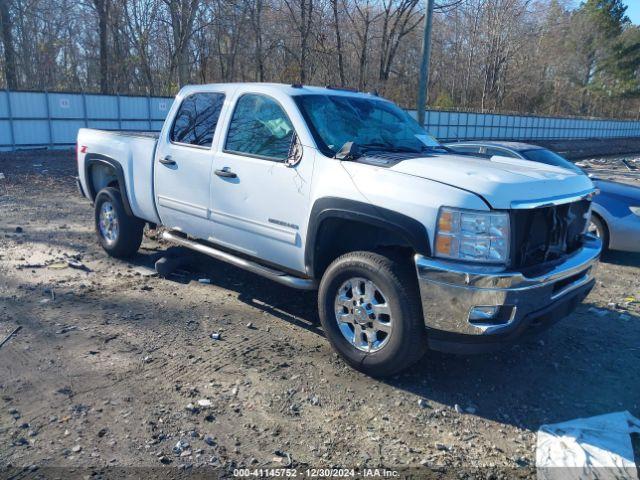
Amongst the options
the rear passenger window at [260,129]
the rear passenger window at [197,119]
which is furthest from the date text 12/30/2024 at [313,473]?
the rear passenger window at [197,119]

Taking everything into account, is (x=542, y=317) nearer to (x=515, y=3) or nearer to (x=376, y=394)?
(x=376, y=394)

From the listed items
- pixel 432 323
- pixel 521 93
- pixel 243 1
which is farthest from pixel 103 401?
pixel 521 93

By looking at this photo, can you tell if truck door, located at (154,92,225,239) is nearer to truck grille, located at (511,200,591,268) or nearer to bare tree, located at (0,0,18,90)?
truck grille, located at (511,200,591,268)

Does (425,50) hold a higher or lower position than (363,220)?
higher

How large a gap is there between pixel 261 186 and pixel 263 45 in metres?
27.9

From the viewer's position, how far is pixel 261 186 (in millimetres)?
4457

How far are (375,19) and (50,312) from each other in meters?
27.8

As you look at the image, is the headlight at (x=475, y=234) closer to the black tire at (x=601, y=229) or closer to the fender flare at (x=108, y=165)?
the fender flare at (x=108, y=165)

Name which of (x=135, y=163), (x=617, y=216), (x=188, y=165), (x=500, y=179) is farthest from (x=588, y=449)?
(x=135, y=163)

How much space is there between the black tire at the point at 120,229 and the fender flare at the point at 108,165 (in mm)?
124

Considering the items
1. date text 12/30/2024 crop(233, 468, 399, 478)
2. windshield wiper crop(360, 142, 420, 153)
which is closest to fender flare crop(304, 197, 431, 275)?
windshield wiper crop(360, 142, 420, 153)

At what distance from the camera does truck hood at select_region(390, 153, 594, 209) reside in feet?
11.1

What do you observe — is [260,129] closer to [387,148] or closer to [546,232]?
[387,148]

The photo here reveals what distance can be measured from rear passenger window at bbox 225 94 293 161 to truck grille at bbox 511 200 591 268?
6.18 feet
